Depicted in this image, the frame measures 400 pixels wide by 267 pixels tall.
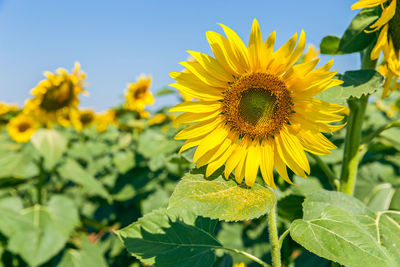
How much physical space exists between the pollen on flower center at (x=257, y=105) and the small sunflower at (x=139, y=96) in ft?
11.8

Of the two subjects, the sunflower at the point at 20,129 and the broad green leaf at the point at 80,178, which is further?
the sunflower at the point at 20,129

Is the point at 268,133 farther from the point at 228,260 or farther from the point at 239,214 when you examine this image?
the point at 228,260

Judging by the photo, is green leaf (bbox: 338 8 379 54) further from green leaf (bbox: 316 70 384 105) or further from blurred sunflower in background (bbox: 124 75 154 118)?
blurred sunflower in background (bbox: 124 75 154 118)

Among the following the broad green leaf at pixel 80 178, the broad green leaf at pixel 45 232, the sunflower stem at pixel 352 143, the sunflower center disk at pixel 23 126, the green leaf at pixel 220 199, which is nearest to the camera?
the green leaf at pixel 220 199

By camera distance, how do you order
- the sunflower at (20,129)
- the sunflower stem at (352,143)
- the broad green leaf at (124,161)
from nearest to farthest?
the sunflower stem at (352,143) < the broad green leaf at (124,161) < the sunflower at (20,129)

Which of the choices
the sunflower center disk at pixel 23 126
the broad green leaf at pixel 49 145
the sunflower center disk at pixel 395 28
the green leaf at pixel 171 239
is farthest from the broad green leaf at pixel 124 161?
the sunflower center disk at pixel 395 28

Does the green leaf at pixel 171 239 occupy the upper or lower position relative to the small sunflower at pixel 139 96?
lower

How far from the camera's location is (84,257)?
3299mm

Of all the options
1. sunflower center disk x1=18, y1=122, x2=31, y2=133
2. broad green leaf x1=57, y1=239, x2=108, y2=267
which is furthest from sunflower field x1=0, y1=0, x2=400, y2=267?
sunflower center disk x1=18, y1=122, x2=31, y2=133

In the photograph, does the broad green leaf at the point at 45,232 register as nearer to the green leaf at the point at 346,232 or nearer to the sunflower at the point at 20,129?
the sunflower at the point at 20,129

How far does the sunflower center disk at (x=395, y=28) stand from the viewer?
1.15 meters

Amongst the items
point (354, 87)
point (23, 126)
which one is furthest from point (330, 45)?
point (23, 126)

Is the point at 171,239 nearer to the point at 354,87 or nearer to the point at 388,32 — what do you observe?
the point at 354,87

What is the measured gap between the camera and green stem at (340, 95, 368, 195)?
132 centimetres
